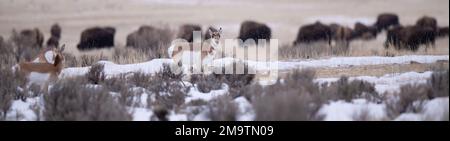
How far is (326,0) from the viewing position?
14.9m

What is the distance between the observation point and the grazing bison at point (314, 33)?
16.8 meters

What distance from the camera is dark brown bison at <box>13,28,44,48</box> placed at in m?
15.4

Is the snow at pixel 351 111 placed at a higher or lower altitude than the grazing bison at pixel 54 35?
lower

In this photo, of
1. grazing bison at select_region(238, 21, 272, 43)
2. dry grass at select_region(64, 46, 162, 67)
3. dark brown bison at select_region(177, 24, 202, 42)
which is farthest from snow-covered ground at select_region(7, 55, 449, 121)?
dark brown bison at select_region(177, 24, 202, 42)

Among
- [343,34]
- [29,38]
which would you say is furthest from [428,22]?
[29,38]

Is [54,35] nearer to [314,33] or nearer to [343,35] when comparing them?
[314,33]

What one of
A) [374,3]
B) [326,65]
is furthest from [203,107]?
[374,3]

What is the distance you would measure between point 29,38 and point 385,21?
8173mm

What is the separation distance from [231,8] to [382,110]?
8480 mm

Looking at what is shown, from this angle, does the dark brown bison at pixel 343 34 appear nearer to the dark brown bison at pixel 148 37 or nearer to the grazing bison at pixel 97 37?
the dark brown bison at pixel 148 37

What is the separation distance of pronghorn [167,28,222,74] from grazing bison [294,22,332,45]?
4.85 metres

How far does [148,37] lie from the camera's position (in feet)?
57.5

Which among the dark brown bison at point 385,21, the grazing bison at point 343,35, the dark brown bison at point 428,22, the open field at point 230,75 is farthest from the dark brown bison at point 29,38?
the dark brown bison at point 428,22

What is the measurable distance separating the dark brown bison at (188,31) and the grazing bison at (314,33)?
2.38 meters
